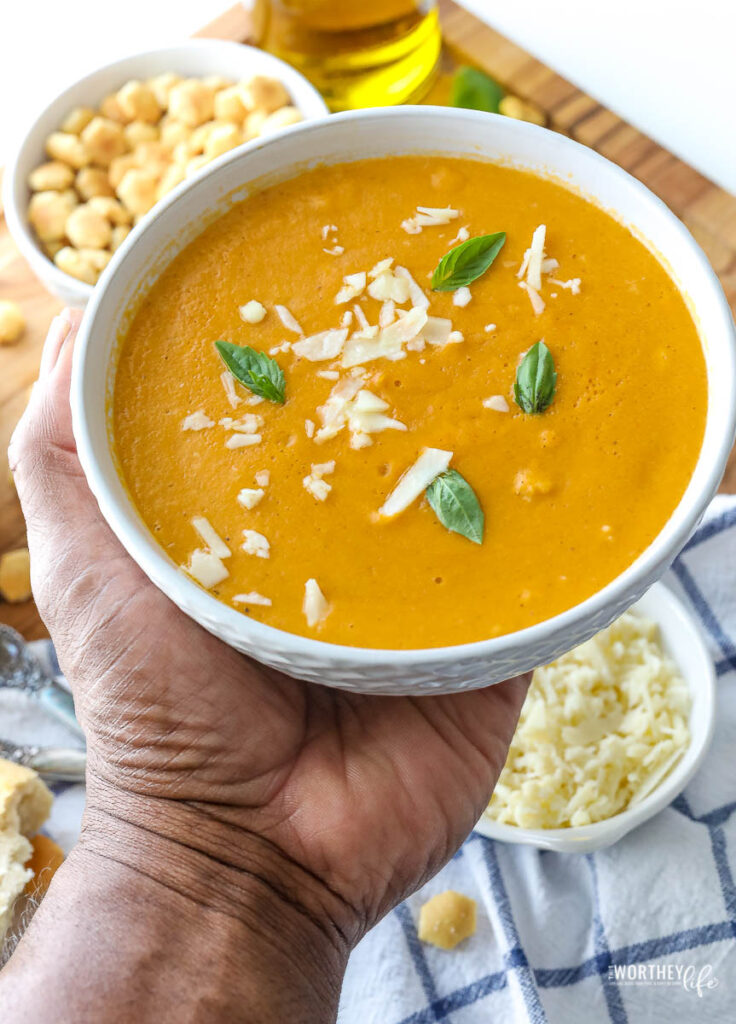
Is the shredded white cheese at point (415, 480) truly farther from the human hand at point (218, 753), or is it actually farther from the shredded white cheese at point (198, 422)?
the human hand at point (218, 753)

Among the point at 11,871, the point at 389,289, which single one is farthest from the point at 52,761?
the point at 389,289

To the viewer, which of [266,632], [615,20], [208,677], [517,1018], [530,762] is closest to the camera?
[266,632]

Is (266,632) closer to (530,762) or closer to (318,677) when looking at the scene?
(318,677)

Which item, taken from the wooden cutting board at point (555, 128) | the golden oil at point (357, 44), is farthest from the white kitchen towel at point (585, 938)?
the golden oil at point (357, 44)

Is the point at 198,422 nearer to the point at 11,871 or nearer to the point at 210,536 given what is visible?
Answer: the point at 210,536

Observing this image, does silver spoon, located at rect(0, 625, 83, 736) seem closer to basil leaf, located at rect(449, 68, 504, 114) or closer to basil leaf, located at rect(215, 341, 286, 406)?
basil leaf, located at rect(215, 341, 286, 406)

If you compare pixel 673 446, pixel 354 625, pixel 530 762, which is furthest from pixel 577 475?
pixel 530 762
